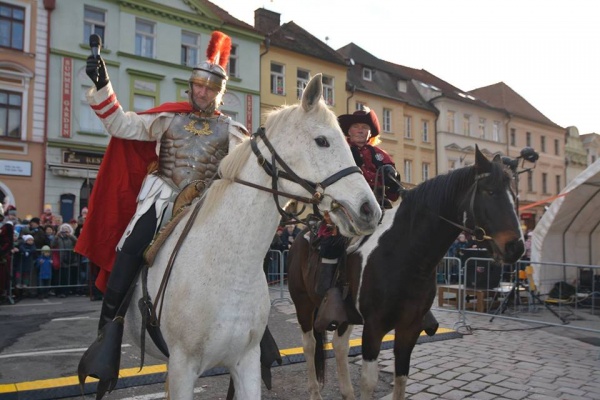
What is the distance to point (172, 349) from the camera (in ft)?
8.43

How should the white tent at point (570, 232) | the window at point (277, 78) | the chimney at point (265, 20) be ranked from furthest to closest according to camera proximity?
the chimney at point (265, 20)
the window at point (277, 78)
the white tent at point (570, 232)

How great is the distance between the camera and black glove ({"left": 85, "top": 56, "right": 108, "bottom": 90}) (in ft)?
8.96

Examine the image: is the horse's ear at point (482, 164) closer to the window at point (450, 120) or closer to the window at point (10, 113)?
the window at point (10, 113)

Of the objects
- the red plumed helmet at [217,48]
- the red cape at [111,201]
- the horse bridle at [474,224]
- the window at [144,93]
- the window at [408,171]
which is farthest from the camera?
the window at [408,171]

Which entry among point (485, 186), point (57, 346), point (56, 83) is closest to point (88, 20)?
point (56, 83)

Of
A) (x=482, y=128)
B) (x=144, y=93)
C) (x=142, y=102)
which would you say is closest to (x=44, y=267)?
(x=142, y=102)

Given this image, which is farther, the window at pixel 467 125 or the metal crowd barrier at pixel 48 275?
the window at pixel 467 125

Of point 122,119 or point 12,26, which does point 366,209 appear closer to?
point 122,119

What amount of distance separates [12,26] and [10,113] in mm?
3550

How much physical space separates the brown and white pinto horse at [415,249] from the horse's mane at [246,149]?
1.85 metres

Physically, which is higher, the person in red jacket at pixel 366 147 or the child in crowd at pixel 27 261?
the person in red jacket at pixel 366 147

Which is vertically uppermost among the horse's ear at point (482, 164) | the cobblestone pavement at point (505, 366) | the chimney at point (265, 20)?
the chimney at point (265, 20)

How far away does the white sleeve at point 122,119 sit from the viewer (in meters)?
2.91

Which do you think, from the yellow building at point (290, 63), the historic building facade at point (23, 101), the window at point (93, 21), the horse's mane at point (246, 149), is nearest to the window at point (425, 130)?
the yellow building at point (290, 63)
